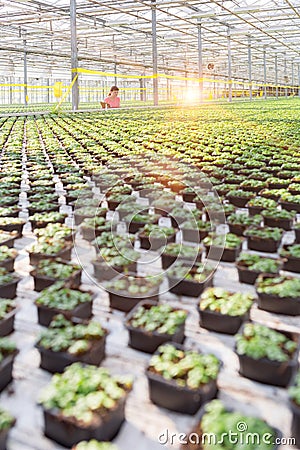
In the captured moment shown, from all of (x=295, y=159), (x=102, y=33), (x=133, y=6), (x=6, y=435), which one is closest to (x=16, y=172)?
(x=295, y=159)

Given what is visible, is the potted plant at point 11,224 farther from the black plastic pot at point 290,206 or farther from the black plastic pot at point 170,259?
the black plastic pot at point 290,206

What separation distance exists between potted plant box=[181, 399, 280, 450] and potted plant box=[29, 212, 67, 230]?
299 centimetres

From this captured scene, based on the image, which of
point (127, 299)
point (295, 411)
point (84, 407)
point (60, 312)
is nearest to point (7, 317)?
point (60, 312)

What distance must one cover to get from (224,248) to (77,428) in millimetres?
2167

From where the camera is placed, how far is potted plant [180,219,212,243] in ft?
13.5

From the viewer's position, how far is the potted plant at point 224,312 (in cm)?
268

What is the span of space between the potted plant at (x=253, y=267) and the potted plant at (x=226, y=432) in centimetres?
148

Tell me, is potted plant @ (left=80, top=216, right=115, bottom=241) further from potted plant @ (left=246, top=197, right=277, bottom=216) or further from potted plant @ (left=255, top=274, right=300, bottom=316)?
potted plant @ (left=255, top=274, right=300, bottom=316)

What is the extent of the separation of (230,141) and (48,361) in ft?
25.1

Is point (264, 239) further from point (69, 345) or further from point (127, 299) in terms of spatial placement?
point (69, 345)

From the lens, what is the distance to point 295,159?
694cm

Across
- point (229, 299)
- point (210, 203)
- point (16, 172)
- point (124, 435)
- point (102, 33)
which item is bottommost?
point (124, 435)

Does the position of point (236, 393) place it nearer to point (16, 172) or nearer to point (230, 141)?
point (16, 172)

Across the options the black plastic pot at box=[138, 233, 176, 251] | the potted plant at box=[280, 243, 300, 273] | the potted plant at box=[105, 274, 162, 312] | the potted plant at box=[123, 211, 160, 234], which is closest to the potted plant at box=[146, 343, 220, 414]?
the potted plant at box=[105, 274, 162, 312]
